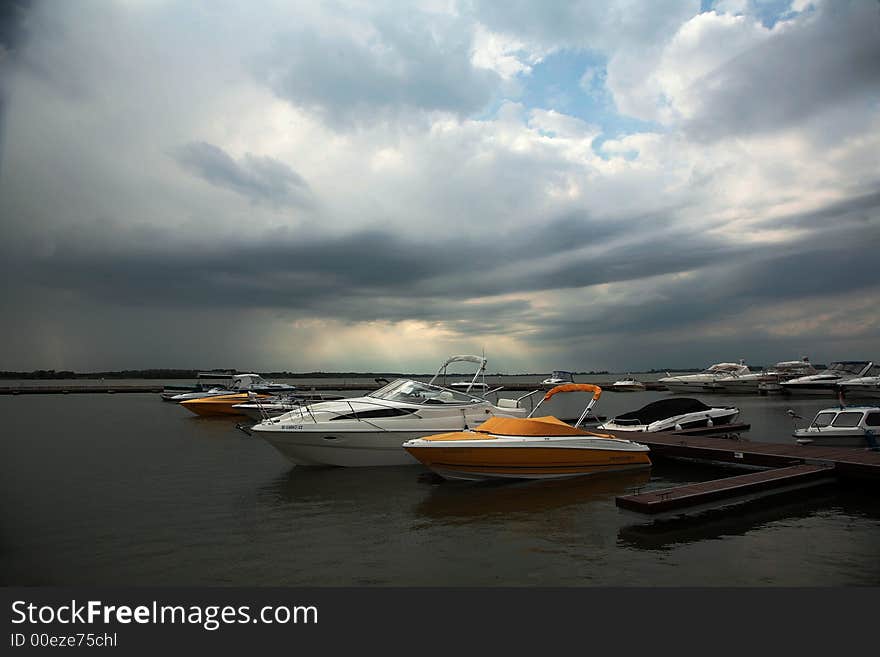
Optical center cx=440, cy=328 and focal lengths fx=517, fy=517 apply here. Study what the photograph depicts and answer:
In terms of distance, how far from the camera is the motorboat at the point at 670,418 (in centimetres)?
2139

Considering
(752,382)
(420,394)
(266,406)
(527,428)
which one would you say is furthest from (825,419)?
(752,382)

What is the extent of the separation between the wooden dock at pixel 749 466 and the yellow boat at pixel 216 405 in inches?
1138

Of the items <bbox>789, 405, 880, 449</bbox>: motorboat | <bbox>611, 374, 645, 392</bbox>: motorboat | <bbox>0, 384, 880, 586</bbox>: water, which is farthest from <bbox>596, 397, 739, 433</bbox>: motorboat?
<bbox>611, 374, 645, 392</bbox>: motorboat

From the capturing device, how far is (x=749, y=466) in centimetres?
1566

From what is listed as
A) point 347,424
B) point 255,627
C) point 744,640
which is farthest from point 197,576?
point 347,424

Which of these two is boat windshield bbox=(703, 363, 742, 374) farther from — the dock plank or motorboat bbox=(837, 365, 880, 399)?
the dock plank

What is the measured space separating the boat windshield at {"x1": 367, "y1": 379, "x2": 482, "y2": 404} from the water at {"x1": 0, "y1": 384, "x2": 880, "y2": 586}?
2.52 m

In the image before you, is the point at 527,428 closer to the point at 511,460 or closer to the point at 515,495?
the point at 511,460

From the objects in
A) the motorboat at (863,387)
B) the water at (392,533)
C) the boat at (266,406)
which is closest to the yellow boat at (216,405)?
the boat at (266,406)

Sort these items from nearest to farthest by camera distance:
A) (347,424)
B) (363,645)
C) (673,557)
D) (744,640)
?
(363,645), (744,640), (673,557), (347,424)

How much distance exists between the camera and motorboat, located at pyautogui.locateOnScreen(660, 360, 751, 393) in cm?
6794

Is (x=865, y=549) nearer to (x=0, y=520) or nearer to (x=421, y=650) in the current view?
(x=421, y=650)

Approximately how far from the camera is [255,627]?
5.02 m

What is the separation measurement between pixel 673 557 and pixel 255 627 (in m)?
6.39
